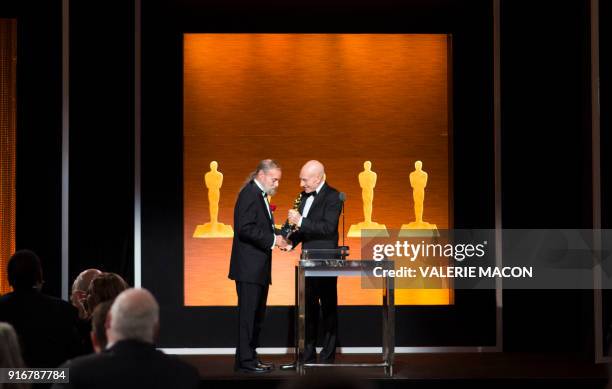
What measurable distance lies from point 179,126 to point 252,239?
166cm

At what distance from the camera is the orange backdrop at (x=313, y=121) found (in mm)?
8031

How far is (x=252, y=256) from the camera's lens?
6.59m

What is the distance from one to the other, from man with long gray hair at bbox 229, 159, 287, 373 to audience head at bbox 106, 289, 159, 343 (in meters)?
3.26

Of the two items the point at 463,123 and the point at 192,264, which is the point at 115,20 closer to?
the point at 192,264

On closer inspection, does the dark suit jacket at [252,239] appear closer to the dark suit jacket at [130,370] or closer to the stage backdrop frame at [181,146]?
the stage backdrop frame at [181,146]

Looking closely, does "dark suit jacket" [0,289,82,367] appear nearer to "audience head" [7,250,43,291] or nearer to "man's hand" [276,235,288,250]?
"audience head" [7,250,43,291]

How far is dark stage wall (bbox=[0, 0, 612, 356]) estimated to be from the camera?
762cm

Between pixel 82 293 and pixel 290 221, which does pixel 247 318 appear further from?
pixel 82 293

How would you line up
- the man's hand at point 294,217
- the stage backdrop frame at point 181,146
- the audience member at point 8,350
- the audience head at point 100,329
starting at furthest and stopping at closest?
the stage backdrop frame at point 181,146 < the man's hand at point 294,217 < the audience head at point 100,329 < the audience member at point 8,350

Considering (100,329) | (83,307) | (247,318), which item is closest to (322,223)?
(247,318)

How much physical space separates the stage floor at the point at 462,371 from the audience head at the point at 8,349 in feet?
9.86

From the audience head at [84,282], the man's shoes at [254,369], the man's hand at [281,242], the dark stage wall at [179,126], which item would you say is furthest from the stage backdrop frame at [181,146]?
the audience head at [84,282]

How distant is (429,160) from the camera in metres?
8.06

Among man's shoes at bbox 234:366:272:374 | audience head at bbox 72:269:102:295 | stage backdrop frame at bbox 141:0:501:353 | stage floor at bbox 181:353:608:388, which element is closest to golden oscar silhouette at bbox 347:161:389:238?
stage backdrop frame at bbox 141:0:501:353
